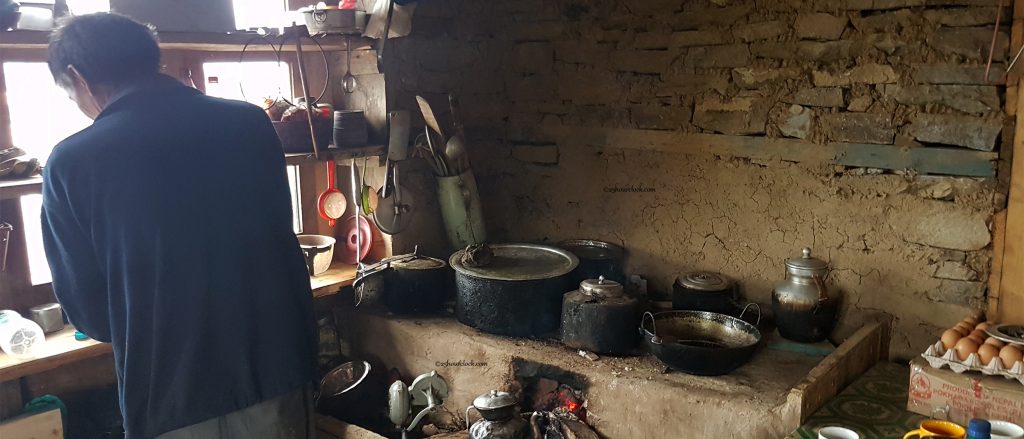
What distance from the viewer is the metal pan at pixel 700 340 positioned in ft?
7.47

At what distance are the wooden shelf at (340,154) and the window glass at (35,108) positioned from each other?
2.18 ft

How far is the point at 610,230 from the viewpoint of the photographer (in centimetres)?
319

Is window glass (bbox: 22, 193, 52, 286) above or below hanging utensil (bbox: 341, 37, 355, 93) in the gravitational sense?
below

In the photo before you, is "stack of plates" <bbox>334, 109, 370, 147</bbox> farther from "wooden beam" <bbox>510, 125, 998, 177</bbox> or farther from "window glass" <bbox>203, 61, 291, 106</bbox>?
"wooden beam" <bbox>510, 125, 998, 177</bbox>

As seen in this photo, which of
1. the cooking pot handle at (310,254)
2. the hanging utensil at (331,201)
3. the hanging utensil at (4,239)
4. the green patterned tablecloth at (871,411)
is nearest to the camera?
the green patterned tablecloth at (871,411)

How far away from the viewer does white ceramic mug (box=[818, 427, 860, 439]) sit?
6.20 ft

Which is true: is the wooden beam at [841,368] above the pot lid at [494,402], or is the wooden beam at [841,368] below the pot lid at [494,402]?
above

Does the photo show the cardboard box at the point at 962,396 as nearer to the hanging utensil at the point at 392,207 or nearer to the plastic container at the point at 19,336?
the hanging utensil at the point at 392,207

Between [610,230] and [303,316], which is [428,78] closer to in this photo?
[610,230]

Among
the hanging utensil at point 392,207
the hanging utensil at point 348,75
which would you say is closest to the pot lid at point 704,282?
the hanging utensil at point 392,207

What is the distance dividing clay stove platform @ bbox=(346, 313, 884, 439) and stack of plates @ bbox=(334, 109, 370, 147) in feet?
2.22

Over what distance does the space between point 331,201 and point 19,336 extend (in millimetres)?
1166

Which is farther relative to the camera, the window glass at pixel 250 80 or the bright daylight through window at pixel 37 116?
the window glass at pixel 250 80

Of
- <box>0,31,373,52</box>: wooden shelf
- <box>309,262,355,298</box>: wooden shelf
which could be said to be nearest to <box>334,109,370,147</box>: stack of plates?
<box>0,31,373,52</box>: wooden shelf
